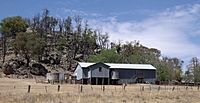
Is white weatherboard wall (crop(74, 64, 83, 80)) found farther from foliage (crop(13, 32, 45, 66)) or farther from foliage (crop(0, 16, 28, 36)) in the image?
foliage (crop(0, 16, 28, 36))

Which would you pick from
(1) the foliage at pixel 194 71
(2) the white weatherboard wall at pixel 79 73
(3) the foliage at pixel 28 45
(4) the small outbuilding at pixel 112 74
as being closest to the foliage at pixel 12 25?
(3) the foliage at pixel 28 45

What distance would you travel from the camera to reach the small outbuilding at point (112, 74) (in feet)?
345

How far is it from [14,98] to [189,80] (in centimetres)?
10798

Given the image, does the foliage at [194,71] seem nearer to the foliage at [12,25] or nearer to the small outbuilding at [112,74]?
the small outbuilding at [112,74]

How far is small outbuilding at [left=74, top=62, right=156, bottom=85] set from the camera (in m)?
105

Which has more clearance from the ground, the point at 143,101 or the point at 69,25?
the point at 69,25

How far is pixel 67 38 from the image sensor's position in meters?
151

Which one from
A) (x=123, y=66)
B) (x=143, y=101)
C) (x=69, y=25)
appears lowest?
(x=143, y=101)

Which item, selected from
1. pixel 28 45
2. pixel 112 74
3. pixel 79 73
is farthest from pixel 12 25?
pixel 112 74

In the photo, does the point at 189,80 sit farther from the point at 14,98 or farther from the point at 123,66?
the point at 14,98

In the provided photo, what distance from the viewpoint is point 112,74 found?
107 metres

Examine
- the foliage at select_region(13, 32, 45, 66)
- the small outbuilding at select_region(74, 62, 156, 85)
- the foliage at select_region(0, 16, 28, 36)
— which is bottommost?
the small outbuilding at select_region(74, 62, 156, 85)

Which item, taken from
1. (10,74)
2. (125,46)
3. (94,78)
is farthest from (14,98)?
(125,46)

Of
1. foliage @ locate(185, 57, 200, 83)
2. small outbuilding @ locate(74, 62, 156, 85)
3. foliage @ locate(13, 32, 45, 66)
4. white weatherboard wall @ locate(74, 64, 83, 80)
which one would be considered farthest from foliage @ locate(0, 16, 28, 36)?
foliage @ locate(185, 57, 200, 83)
